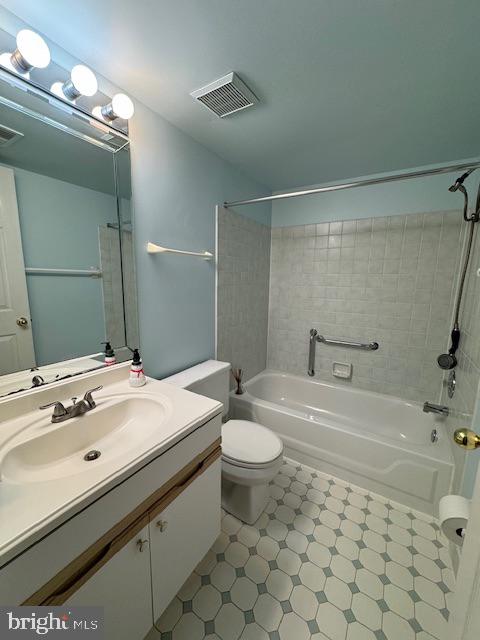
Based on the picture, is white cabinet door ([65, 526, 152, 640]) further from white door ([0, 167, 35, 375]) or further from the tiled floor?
white door ([0, 167, 35, 375])

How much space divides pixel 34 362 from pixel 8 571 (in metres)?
0.73

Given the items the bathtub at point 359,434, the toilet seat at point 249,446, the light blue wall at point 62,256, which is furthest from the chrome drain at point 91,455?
the bathtub at point 359,434

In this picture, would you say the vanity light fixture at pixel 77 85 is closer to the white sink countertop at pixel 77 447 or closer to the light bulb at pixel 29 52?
the light bulb at pixel 29 52

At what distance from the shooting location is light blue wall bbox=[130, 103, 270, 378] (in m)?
1.35

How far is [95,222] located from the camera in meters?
1.16

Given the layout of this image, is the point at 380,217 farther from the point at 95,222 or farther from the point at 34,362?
the point at 34,362

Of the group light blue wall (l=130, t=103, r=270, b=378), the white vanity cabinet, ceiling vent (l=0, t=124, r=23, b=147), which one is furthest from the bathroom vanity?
ceiling vent (l=0, t=124, r=23, b=147)

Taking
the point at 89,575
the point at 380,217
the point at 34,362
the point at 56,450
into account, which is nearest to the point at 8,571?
the point at 89,575

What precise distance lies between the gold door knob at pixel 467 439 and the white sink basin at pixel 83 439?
904 mm

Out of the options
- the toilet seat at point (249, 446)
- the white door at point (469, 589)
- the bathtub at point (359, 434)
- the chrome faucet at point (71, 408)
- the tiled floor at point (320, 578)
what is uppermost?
the chrome faucet at point (71, 408)

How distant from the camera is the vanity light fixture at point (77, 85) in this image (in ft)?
3.14

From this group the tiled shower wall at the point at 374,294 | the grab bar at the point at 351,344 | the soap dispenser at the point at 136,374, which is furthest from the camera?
the grab bar at the point at 351,344

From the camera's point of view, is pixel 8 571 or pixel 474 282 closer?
pixel 8 571

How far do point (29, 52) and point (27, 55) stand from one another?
0.01m
